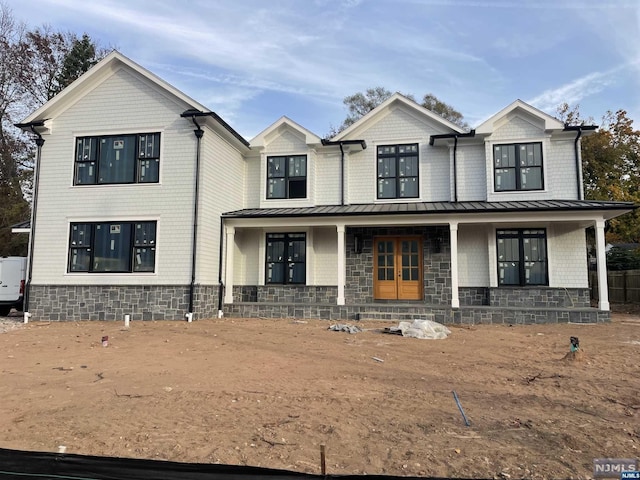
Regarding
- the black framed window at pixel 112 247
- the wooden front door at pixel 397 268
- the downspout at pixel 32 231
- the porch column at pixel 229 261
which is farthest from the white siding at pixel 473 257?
the downspout at pixel 32 231

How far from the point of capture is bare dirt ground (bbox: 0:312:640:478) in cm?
384

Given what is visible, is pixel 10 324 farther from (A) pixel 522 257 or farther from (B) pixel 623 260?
(B) pixel 623 260

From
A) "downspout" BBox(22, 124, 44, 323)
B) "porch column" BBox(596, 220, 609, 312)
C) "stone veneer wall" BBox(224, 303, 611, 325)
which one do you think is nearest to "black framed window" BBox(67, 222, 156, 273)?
"downspout" BBox(22, 124, 44, 323)

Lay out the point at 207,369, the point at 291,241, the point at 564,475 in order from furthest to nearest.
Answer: the point at 291,241 < the point at 207,369 < the point at 564,475

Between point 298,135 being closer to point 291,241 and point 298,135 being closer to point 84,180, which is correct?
point 291,241

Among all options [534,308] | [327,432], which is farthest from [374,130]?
[327,432]

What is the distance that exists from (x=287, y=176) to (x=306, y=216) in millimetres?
2329

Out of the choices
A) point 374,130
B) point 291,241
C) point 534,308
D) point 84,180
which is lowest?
point 534,308

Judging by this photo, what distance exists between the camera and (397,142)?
14.9 m

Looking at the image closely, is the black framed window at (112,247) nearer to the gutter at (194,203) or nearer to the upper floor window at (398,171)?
the gutter at (194,203)

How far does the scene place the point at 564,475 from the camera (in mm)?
3377

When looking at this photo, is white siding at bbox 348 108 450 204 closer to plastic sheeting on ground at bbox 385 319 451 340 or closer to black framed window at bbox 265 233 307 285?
black framed window at bbox 265 233 307 285

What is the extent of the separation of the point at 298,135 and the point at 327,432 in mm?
12272

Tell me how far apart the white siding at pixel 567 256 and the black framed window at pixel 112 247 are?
11.9 metres
